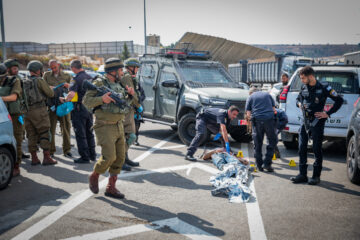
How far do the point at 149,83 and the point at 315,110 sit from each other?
211 inches

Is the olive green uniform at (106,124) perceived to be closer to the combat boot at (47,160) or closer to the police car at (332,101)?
the combat boot at (47,160)

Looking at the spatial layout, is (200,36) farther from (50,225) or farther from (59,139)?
(50,225)

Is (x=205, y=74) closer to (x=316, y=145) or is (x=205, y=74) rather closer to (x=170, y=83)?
(x=170, y=83)

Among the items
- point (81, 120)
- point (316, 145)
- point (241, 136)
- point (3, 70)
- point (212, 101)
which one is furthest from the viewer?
point (241, 136)

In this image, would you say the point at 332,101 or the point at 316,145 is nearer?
the point at 316,145

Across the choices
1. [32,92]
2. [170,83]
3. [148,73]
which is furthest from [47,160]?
[148,73]

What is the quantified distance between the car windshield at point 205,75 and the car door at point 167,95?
0.36m

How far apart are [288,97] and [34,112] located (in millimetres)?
5350

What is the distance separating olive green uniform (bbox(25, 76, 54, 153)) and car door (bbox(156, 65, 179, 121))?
313 centimetres

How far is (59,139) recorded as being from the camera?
1005 cm

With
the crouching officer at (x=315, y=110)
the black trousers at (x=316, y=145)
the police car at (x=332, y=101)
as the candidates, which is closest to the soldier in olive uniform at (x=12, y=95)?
the crouching officer at (x=315, y=110)

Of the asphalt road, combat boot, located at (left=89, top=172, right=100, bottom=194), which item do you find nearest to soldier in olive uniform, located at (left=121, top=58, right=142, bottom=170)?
the asphalt road

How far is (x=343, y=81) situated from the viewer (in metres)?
7.56

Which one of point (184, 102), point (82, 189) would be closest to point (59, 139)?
point (184, 102)
